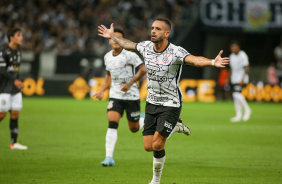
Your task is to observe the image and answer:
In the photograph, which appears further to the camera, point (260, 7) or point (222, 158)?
point (260, 7)

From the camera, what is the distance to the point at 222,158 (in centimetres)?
1130

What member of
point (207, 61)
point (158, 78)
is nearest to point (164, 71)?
point (158, 78)

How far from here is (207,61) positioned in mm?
7555

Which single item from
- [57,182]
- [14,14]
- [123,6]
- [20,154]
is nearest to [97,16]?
[123,6]

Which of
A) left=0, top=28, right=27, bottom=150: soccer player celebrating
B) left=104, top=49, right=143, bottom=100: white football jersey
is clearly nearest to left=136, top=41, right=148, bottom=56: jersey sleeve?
left=104, top=49, right=143, bottom=100: white football jersey

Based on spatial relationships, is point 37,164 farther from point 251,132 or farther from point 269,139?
point 251,132

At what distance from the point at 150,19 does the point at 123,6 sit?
1984 millimetres

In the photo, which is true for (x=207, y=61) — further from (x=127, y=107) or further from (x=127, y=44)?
(x=127, y=107)

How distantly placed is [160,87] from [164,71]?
0.27m

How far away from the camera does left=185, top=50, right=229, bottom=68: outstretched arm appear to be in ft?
24.2

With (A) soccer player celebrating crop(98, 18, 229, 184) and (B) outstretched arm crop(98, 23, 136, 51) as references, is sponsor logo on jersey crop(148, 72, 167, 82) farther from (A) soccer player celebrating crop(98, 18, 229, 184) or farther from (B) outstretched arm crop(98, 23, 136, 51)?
(B) outstretched arm crop(98, 23, 136, 51)

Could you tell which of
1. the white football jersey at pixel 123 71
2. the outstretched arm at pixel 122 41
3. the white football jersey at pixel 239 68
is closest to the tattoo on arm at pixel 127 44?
the outstretched arm at pixel 122 41

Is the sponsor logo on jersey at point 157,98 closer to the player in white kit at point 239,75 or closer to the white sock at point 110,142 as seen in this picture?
the white sock at point 110,142

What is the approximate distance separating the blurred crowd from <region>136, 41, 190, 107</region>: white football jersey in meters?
22.6
